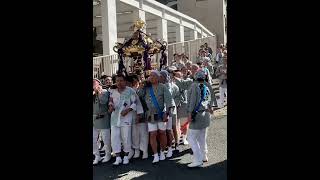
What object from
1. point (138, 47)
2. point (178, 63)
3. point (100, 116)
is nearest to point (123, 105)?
point (100, 116)

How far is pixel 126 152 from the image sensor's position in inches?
291

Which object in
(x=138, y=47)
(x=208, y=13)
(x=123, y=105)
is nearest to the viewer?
(x=123, y=105)

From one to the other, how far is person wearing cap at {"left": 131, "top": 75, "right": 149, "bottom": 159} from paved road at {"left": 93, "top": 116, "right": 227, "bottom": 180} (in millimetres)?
265

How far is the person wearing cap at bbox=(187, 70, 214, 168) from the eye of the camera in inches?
261

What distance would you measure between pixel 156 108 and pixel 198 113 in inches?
36.5

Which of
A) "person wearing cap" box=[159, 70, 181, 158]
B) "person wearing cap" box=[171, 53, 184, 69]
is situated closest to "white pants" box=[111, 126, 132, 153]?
"person wearing cap" box=[159, 70, 181, 158]

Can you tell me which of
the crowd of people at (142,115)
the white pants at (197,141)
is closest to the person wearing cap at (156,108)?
the crowd of people at (142,115)

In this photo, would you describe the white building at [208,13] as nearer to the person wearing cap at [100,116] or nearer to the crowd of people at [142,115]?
the crowd of people at [142,115]

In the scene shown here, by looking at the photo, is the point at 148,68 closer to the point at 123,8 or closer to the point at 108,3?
the point at 108,3

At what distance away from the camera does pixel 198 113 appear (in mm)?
6613

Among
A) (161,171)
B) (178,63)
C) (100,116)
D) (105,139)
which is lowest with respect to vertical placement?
(161,171)

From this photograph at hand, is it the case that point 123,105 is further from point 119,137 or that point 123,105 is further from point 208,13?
point 208,13

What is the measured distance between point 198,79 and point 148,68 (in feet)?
8.73
